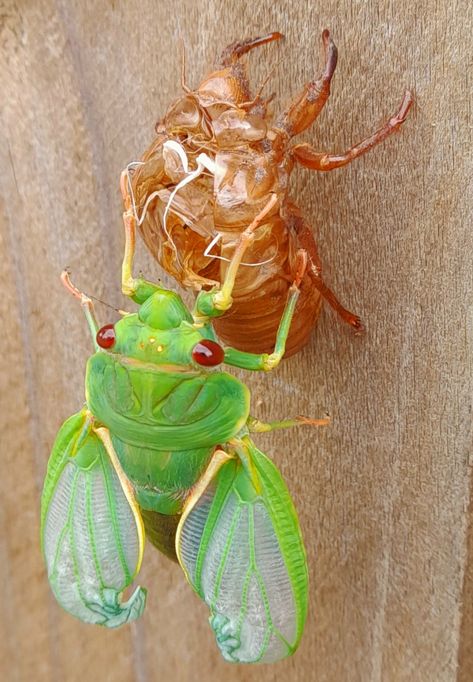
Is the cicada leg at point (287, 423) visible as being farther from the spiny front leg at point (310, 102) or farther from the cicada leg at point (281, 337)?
the spiny front leg at point (310, 102)

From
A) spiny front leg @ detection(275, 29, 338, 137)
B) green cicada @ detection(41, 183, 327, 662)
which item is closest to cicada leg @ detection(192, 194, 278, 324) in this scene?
green cicada @ detection(41, 183, 327, 662)

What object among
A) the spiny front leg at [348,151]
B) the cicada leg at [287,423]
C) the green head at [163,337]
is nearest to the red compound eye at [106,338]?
the green head at [163,337]

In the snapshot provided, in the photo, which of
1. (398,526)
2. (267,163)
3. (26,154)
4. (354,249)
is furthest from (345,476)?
(26,154)

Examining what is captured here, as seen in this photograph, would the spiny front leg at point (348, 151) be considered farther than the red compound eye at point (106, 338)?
No

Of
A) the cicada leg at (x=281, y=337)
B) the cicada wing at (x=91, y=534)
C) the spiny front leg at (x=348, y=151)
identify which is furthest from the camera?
the cicada wing at (x=91, y=534)

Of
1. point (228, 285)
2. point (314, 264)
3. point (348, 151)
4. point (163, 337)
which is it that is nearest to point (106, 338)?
point (163, 337)

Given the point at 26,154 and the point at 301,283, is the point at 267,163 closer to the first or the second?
the point at 301,283

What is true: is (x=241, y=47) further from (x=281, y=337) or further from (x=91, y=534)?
(x=91, y=534)

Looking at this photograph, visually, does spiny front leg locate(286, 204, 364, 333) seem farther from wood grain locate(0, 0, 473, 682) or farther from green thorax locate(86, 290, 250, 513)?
green thorax locate(86, 290, 250, 513)
